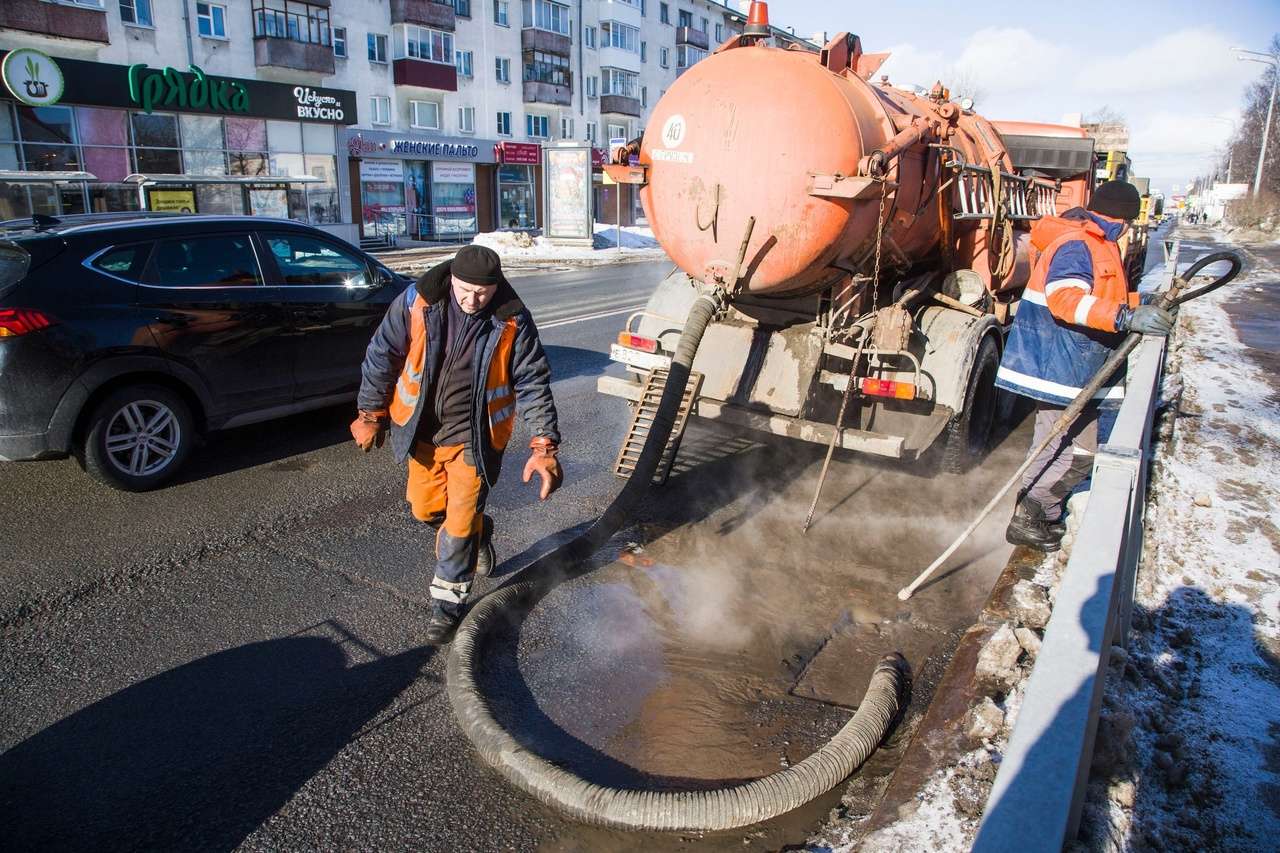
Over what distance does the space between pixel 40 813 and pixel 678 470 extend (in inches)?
163

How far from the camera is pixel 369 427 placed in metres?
3.76

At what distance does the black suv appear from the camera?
16.1ft

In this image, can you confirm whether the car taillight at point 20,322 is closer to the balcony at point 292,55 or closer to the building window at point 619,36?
the balcony at point 292,55

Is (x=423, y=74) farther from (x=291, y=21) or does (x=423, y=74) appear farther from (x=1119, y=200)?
(x=1119, y=200)

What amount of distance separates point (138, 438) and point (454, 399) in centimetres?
289

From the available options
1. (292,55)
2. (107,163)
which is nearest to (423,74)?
(292,55)

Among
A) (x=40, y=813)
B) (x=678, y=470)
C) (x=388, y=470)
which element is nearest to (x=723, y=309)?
(x=678, y=470)

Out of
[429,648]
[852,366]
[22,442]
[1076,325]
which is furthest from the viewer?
[852,366]

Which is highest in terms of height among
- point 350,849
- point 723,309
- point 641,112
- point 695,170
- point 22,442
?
point 641,112

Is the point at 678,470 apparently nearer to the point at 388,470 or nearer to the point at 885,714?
the point at 388,470

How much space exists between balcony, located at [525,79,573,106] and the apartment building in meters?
0.10

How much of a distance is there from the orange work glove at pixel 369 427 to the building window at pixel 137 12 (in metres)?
29.4

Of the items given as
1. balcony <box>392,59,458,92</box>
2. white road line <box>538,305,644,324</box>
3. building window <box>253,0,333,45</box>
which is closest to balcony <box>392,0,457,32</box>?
balcony <box>392,59,458,92</box>

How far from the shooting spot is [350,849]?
101 inches
